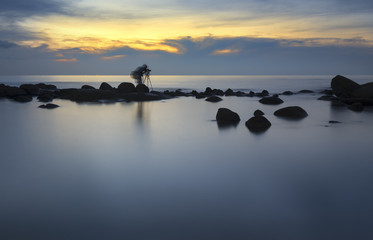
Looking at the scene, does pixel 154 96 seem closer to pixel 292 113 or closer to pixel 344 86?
pixel 292 113

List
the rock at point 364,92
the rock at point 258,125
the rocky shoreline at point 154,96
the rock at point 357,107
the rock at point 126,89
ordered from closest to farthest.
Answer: the rock at point 258,125, the rock at point 357,107, the rocky shoreline at point 154,96, the rock at point 364,92, the rock at point 126,89

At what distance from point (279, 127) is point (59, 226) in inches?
670

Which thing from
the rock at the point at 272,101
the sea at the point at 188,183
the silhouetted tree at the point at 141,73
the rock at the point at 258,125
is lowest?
the sea at the point at 188,183

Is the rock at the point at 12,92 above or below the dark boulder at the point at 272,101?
above

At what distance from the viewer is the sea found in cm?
697

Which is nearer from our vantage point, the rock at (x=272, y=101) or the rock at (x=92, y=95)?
the rock at (x=272, y=101)

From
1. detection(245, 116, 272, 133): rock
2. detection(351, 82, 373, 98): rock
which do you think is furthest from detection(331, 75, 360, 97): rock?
detection(245, 116, 272, 133): rock

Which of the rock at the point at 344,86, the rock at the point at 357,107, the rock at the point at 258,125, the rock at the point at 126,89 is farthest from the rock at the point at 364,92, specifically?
the rock at the point at 126,89

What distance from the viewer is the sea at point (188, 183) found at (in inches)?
274

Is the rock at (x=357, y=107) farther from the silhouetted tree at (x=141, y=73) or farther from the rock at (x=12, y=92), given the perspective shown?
the rock at (x=12, y=92)

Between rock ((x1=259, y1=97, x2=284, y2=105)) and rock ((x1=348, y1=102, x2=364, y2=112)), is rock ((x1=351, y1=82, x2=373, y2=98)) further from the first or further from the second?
rock ((x1=259, y1=97, x2=284, y2=105))

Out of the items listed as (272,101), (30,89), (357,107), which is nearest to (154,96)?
(272,101)

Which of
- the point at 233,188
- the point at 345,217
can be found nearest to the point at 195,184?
the point at 233,188

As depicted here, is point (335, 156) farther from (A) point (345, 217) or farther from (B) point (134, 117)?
(B) point (134, 117)
